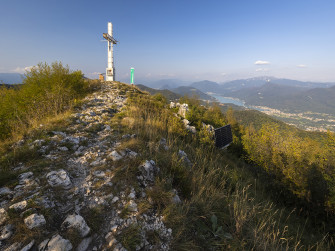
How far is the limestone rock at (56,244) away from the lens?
1.80m

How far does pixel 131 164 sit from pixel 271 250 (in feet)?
10.6

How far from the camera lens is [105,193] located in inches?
111

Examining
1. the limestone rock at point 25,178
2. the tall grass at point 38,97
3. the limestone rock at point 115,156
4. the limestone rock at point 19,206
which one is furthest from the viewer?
the tall grass at point 38,97

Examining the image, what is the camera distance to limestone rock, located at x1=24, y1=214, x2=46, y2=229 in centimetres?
197

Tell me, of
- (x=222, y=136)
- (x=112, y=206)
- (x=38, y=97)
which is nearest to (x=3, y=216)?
(x=112, y=206)

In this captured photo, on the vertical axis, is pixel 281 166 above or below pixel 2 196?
below

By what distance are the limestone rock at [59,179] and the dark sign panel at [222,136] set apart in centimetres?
1195

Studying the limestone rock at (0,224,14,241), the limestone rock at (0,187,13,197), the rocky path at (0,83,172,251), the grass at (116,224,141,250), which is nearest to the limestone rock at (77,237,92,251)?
the rocky path at (0,83,172,251)

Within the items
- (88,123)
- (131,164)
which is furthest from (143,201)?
(88,123)

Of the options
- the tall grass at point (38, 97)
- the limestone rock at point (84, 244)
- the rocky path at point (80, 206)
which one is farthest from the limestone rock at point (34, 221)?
the tall grass at point (38, 97)

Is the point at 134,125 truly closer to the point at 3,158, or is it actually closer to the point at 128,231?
the point at 3,158

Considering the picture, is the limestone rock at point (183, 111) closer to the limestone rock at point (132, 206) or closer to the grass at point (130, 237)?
the limestone rock at point (132, 206)

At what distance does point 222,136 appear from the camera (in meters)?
14.3

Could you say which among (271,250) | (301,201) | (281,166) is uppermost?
(271,250)
